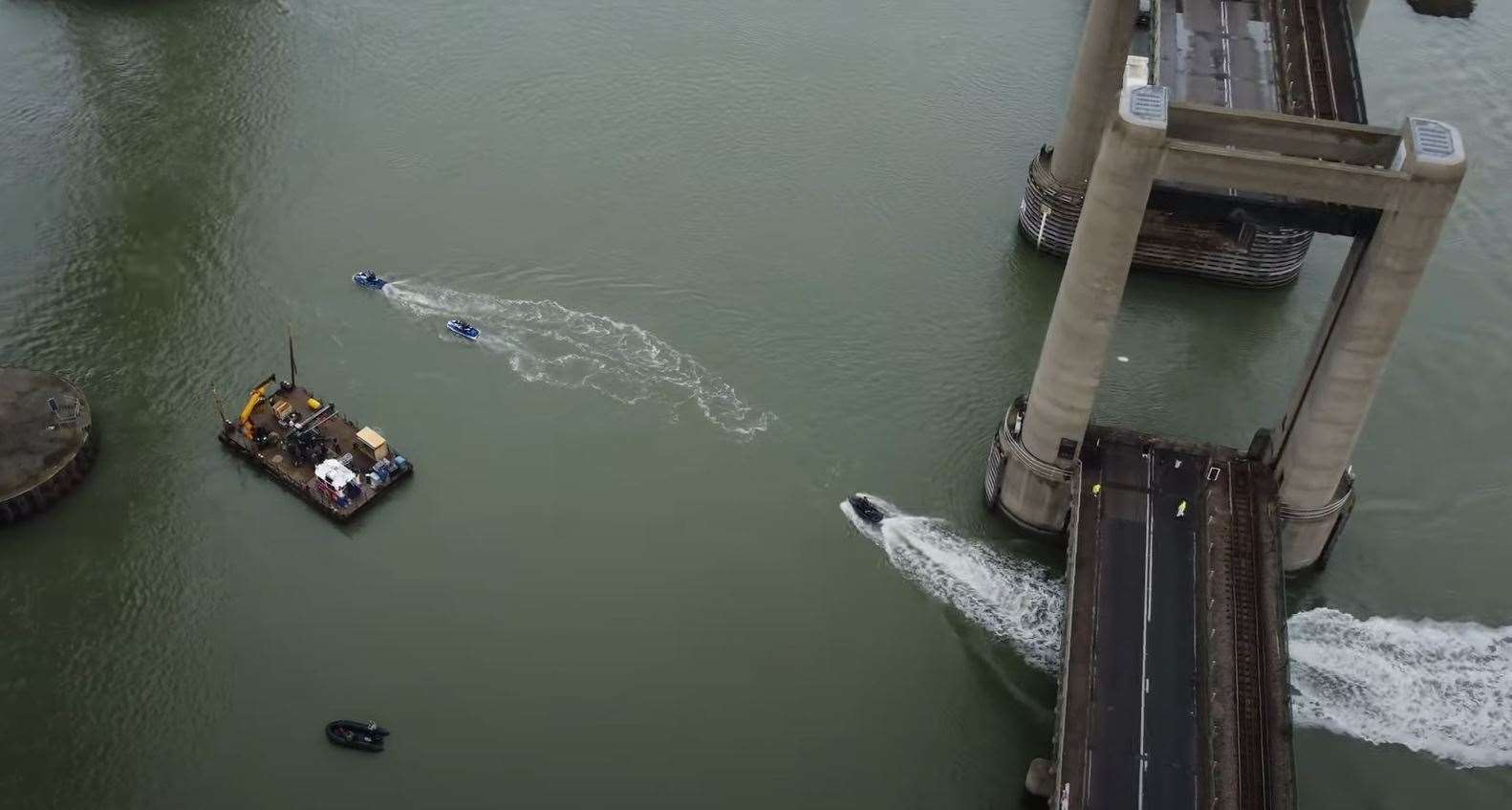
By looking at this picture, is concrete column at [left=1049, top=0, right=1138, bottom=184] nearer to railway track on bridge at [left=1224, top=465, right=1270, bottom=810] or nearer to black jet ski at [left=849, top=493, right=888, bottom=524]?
black jet ski at [left=849, top=493, right=888, bottom=524]

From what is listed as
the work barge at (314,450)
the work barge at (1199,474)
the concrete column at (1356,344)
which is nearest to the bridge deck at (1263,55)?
the work barge at (1199,474)

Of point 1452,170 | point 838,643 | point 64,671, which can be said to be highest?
point 1452,170

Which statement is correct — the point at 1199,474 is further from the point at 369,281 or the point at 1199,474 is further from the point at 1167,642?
the point at 369,281

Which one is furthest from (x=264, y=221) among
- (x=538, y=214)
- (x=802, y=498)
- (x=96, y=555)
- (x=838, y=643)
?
(x=838, y=643)

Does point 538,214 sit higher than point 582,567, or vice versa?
point 538,214

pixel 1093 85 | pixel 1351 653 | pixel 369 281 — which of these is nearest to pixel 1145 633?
pixel 1351 653

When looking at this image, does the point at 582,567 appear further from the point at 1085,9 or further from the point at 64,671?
the point at 1085,9
